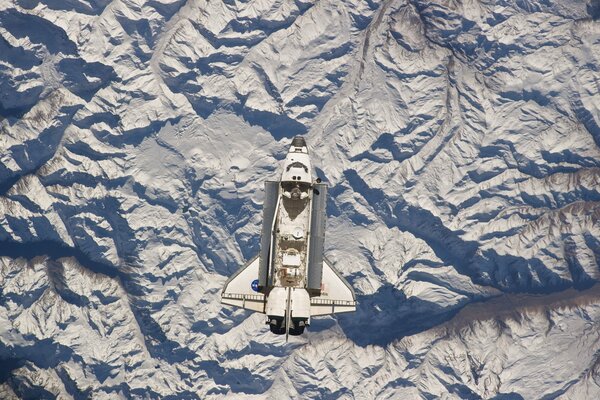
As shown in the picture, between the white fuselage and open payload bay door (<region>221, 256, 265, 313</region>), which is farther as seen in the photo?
open payload bay door (<region>221, 256, 265, 313</region>)

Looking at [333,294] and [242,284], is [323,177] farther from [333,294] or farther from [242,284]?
[242,284]

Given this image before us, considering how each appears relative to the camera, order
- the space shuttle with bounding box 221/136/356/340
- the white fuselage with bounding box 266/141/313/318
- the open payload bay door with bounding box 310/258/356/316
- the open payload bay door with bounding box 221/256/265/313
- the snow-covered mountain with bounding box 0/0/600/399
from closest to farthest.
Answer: the space shuttle with bounding box 221/136/356/340
the white fuselage with bounding box 266/141/313/318
the open payload bay door with bounding box 310/258/356/316
the open payload bay door with bounding box 221/256/265/313
the snow-covered mountain with bounding box 0/0/600/399

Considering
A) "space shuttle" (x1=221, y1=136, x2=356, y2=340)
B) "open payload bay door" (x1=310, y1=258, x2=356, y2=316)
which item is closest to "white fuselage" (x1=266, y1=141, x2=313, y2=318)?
"space shuttle" (x1=221, y1=136, x2=356, y2=340)

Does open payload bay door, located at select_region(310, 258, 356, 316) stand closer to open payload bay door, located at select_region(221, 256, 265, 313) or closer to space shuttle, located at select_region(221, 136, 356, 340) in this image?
space shuttle, located at select_region(221, 136, 356, 340)

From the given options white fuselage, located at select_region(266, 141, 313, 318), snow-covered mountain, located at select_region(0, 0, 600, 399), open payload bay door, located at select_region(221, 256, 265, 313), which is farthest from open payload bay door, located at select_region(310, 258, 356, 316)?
snow-covered mountain, located at select_region(0, 0, 600, 399)

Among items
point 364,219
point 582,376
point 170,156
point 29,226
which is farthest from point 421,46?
point 29,226

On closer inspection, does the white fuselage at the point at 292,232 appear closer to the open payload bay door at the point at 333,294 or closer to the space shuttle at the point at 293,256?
the space shuttle at the point at 293,256

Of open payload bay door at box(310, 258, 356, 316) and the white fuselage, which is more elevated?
the white fuselage

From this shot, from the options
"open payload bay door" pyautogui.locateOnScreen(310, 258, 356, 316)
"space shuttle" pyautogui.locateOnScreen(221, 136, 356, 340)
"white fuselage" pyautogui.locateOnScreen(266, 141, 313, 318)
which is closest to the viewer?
"space shuttle" pyautogui.locateOnScreen(221, 136, 356, 340)
